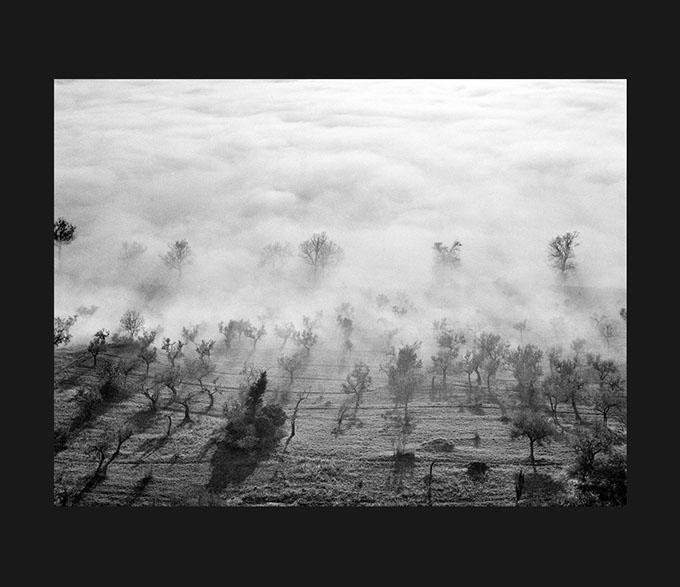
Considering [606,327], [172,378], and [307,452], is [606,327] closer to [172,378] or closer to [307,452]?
[307,452]

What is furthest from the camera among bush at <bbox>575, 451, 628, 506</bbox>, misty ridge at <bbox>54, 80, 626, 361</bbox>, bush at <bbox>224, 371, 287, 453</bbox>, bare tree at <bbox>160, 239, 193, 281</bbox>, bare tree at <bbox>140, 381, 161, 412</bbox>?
bare tree at <bbox>160, 239, 193, 281</bbox>

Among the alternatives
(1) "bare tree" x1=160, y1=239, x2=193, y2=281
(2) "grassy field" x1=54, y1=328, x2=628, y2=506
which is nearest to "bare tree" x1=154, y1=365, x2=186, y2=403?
(2) "grassy field" x1=54, y1=328, x2=628, y2=506

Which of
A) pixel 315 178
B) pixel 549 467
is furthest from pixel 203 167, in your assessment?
pixel 549 467

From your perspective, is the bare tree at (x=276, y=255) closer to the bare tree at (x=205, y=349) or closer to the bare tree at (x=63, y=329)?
the bare tree at (x=205, y=349)

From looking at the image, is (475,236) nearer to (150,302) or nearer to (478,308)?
(478,308)

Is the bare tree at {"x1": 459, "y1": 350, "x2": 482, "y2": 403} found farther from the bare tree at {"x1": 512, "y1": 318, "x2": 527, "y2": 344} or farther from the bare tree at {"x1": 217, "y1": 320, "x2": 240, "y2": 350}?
the bare tree at {"x1": 217, "y1": 320, "x2": 240, "y2": 350}

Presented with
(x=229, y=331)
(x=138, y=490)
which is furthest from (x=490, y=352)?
(x=138, y=490)

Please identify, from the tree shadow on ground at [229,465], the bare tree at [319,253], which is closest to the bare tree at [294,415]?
the tree shadow on ground at [229,465]
